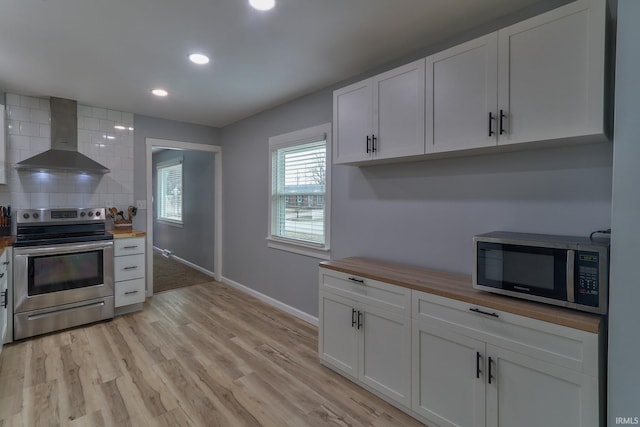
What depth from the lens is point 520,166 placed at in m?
1.87

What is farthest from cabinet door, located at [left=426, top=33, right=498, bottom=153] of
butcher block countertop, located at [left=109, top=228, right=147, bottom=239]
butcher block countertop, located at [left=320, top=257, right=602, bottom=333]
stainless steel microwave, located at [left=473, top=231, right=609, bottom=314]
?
butcher block countertop, located at [left=109, top=228, right=147, bottom=239]

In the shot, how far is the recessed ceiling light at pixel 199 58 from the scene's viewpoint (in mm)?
2402

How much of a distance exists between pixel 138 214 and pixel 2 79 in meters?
1.90

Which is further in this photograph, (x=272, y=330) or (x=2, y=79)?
(x=272, y=330)

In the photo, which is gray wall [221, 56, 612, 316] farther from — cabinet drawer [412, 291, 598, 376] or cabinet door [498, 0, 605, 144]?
cabinet drawer [412, 291, 598, 376]

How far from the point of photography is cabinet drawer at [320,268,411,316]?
1.93 m

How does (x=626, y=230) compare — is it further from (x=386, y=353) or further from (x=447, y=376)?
(x=386, y=353)

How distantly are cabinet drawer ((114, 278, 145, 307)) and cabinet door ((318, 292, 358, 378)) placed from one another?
2452mm

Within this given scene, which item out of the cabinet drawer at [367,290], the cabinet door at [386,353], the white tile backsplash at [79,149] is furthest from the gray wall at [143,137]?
the cabinet door at [386,353]

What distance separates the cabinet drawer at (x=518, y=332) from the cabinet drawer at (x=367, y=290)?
0.13 metres

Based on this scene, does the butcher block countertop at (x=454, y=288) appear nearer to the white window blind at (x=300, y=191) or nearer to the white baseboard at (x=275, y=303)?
the white window blind at (x=300, y=191)

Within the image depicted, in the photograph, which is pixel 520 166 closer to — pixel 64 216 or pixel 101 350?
pixel 101 350

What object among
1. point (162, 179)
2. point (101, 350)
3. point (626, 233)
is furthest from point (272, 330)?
point (162, 179)

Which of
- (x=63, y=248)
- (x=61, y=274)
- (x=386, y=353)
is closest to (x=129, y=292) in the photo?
(x=61, y=274)
